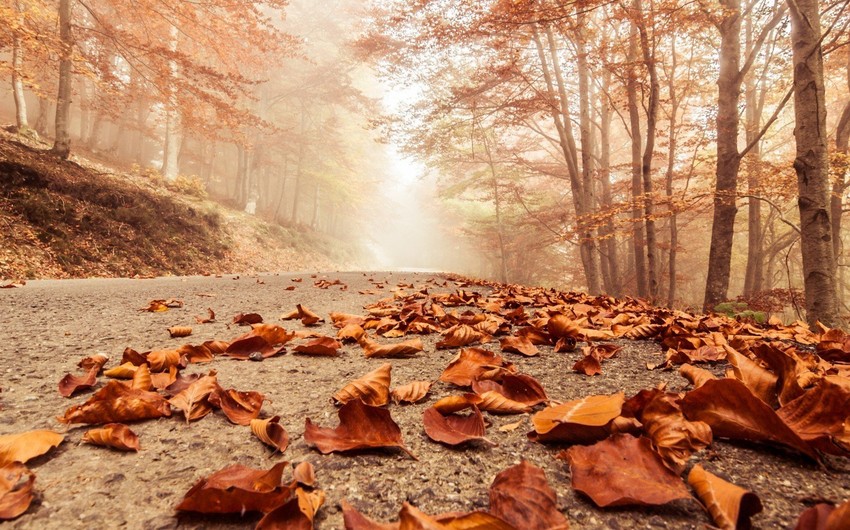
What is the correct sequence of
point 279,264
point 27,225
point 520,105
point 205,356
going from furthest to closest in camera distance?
point 279,264, point 520,105, point 27,225, point 205,356

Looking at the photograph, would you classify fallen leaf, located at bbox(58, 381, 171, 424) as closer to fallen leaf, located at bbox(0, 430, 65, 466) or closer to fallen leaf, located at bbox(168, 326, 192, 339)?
fallen leaf, located at bbox(0, 430, 65, 466)

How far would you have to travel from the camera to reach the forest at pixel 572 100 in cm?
554

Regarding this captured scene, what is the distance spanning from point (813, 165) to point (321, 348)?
4164 millimetres

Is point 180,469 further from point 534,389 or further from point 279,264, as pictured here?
point 279,264

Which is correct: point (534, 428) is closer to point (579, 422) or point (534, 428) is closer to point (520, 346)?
point (579, 422)

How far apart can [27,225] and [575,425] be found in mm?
8321

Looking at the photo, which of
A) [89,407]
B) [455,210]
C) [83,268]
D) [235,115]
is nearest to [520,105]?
[235,115]

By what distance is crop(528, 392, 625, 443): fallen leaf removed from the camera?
2.84 feet

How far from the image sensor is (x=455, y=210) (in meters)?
22.9

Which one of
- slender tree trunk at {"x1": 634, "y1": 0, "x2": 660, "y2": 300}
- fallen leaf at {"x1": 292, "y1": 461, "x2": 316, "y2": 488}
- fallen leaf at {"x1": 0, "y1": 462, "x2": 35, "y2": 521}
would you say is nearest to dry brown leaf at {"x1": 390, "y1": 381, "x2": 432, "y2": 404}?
fallen leaf at {"x1": 292, "y1": 461, "x2": 316, "y2": 488}

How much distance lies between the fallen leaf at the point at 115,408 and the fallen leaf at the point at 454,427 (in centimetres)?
71

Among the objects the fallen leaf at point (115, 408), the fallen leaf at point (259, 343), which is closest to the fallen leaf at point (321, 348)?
the fallen leaf at point (259, 343)

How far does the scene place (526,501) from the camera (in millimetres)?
659

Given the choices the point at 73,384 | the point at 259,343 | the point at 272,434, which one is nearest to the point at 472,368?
the point at 272,434
